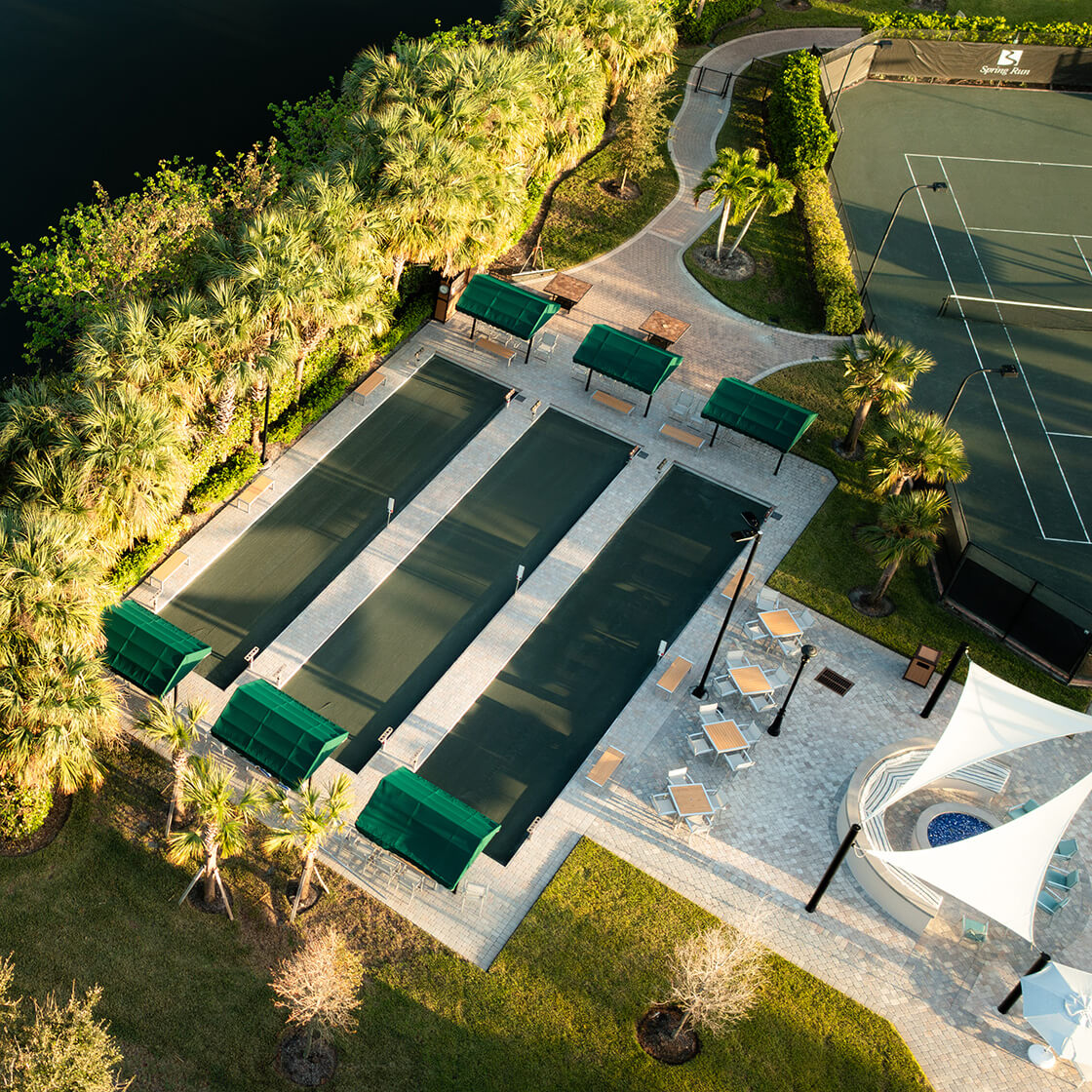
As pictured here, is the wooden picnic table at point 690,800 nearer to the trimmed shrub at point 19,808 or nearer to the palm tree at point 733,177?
the trimmed shrub at point 19,808

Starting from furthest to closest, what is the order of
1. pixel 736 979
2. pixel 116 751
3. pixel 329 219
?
pixel 329 219
pixel 116 751
pixel 736 979

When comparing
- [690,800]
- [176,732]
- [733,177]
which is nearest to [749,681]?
[690,800]

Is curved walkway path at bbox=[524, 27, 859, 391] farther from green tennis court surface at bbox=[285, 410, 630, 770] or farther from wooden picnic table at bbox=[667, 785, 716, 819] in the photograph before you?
wooden picnic table at bbox=[667, 785, 716, 819]

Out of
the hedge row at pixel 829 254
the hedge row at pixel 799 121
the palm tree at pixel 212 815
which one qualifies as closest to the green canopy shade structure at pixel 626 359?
the hedge row at pixel 829 254

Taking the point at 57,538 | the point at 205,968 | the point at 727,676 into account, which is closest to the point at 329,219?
the point at 57,538

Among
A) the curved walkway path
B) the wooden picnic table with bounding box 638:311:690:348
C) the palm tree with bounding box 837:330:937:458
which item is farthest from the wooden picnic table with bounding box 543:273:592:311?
the palm tree with bounding box 837:330:937:458

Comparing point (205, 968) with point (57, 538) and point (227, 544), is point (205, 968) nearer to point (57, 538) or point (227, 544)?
point (57, 538)

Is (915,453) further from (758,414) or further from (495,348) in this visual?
(495,348)
